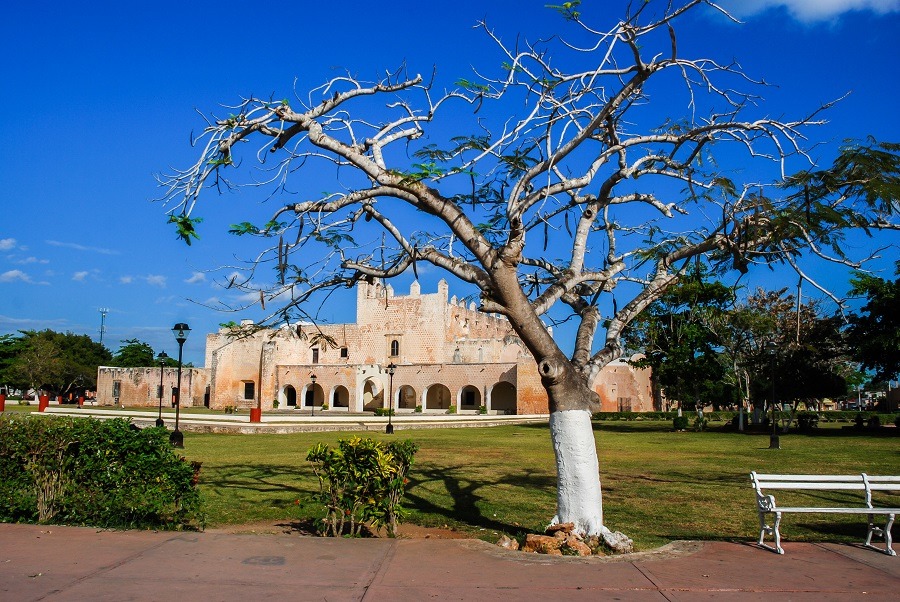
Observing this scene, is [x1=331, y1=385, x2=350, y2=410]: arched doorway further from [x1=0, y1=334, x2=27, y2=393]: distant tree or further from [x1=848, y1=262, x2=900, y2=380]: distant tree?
[x1=848, y1=262, x2=900, y2=380]: distant tree

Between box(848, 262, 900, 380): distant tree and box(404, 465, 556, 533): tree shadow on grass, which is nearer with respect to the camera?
box(404, 465, 556, 533): tree shadow on grass

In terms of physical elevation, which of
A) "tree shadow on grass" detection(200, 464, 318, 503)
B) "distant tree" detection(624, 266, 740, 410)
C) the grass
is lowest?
the grass

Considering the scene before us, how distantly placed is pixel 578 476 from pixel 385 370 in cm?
4042

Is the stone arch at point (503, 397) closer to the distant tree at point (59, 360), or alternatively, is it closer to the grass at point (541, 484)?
the grass at point (541, 484)

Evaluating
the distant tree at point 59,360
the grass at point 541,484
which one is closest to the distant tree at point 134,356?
the distant tree at point 59,360

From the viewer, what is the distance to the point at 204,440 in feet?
62.3

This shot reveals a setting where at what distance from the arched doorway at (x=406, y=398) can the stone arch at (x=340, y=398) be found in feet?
11.6

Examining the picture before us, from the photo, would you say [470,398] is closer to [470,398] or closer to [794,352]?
[470,398]

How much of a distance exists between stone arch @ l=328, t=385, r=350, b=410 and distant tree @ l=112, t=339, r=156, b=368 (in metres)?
28.2

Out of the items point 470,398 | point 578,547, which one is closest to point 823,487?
point 578,547

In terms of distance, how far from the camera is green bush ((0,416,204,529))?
6129 mm

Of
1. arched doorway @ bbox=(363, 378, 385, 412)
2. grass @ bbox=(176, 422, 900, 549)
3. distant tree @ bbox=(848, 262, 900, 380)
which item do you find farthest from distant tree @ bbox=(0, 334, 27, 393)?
distant tree @ bbox=(848, 262, 900, 380)

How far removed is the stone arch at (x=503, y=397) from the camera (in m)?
45.8

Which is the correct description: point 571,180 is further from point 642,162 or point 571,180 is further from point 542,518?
point 542,518
